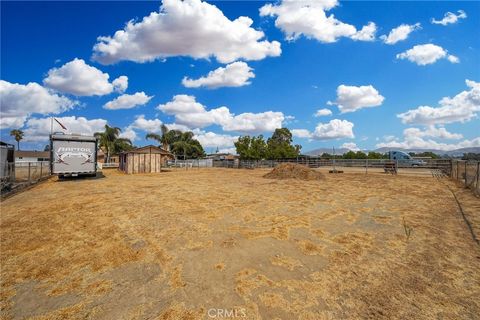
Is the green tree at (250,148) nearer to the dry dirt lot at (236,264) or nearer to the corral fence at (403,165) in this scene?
the corral fence at (403,165)

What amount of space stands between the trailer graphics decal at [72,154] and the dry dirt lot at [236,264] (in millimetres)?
9622

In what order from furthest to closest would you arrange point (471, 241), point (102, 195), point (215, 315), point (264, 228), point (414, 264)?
point (102, 195)
point (264, 228)
point (471, 241)
point (414, 264)
point (215, 315)

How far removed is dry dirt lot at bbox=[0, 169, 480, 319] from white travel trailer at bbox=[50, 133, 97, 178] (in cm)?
958

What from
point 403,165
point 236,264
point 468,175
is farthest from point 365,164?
point 236,264

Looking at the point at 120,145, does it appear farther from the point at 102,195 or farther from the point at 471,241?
the point at 471,241

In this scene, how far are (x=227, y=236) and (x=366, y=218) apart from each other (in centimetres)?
471

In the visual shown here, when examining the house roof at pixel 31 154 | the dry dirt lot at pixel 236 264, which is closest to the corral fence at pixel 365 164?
the dry dirt lot at pixel 236 264

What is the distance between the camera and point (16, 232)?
21.4 ft

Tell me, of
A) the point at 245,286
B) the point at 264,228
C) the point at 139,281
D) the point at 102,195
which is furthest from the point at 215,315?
the point at 102,195

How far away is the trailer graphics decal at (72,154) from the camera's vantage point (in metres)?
17.3

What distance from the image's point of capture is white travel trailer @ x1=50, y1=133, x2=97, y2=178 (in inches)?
677

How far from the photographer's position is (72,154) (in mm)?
17828

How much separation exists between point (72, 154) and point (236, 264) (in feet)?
57.6

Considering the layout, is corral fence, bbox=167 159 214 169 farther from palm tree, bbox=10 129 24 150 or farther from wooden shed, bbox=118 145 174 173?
palm tree, bbox=10 129 24 150
